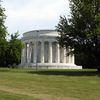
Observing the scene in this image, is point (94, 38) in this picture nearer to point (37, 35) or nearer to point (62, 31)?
point (62, 31)

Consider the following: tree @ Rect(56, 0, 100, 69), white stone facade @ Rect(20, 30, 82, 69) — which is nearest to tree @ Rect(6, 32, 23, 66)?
white stone facade @ Rect(20, 30, 82, 69)

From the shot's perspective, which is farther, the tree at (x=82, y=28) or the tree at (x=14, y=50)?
the tree at (x=14, y=50)

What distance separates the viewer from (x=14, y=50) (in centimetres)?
A: 12100

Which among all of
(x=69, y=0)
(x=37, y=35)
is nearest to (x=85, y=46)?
(x=69, y=0)

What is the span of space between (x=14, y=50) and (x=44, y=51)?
987cm

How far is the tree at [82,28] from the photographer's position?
59719 mm

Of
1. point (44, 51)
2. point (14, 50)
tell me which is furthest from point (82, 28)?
point (14, 50)

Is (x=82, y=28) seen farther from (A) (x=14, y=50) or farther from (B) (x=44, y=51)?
(A) (x=14, y=50)

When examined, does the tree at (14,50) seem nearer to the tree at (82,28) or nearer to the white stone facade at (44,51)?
the white stone facade at (44,51)

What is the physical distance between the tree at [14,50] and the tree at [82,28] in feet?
182

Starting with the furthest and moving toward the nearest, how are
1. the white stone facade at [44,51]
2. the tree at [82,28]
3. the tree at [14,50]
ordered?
1. the tree at [14,50]
2. the white stone facade at [44,51]
3. the tree at [82,28]

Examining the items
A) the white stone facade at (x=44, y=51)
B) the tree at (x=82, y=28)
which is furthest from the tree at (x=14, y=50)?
the tree at (x=82, y=28)

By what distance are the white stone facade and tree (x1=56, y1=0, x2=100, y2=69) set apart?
49.2 m

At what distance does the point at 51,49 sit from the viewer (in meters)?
118
